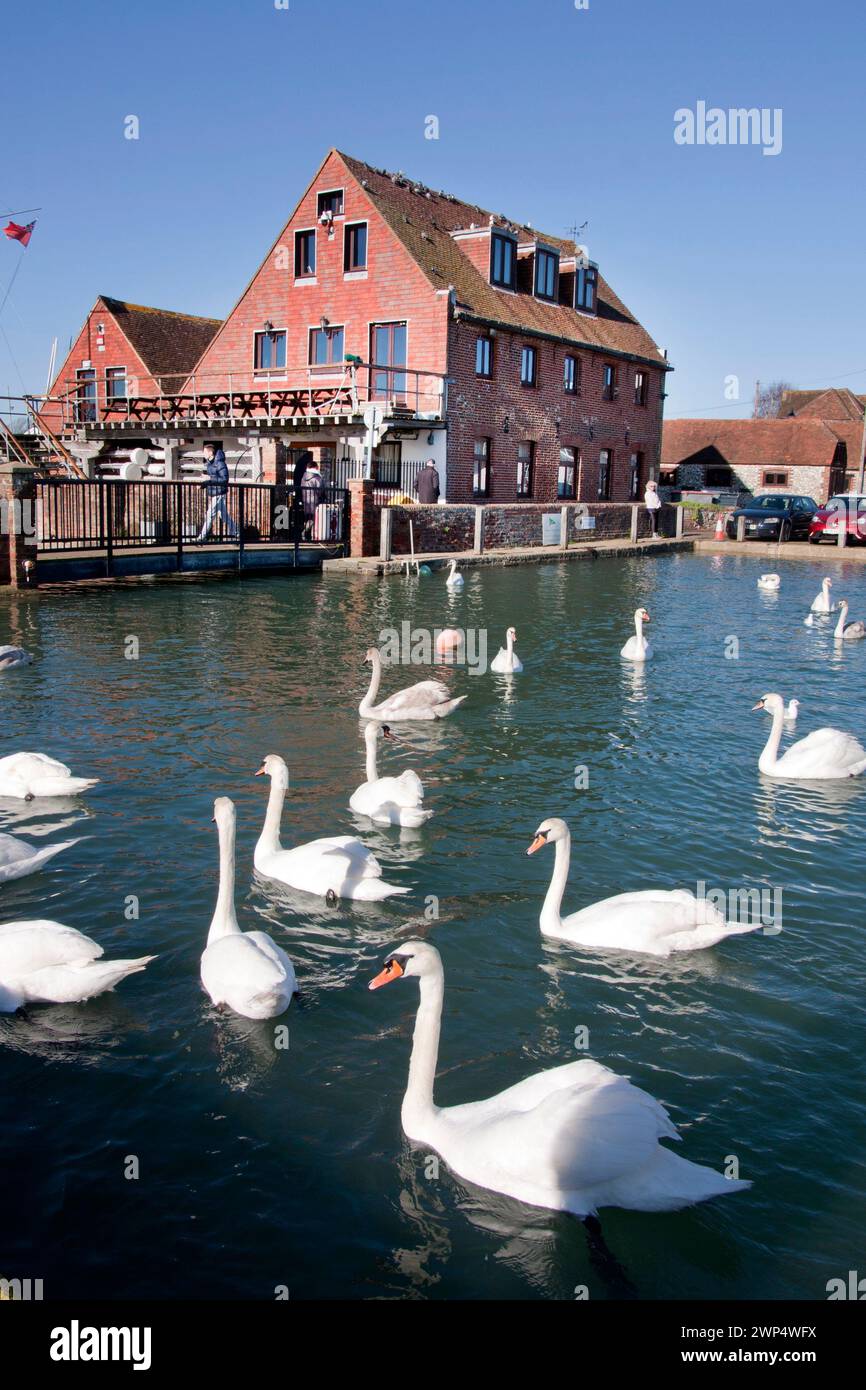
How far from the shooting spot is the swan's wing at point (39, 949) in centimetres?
595

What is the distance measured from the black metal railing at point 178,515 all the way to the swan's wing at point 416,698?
13.6 metres

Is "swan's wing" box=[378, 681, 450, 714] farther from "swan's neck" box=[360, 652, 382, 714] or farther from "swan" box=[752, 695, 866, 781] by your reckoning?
"swan" box=[752, 695, 866, 781]

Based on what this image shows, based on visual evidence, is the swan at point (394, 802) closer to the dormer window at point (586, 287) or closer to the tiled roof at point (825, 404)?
A: the dormer window at point (586, 287)

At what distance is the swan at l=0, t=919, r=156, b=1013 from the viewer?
19.5ft

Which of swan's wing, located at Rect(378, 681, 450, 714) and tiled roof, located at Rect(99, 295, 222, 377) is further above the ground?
tiled roof, located at Rect(99, 295, 222, 377)

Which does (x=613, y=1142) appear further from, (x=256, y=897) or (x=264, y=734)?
(x=264, y=734)

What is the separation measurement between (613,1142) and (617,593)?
2225cm

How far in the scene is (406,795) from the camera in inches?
351

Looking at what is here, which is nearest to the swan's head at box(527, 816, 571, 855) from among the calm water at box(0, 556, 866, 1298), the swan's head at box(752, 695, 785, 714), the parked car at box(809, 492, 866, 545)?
the calm water at box(0, 556, 866, 1298)

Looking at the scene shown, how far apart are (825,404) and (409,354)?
48507mm

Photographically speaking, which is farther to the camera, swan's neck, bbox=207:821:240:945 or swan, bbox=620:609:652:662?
swan, bbox=620:609:652:662

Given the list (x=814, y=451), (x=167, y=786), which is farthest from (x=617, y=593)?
(x=814, y=451)

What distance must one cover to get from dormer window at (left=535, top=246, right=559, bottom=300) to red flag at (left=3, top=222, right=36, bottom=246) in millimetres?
18819

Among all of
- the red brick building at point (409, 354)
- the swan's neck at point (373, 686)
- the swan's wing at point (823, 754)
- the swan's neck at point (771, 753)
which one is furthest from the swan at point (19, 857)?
the red brick building at point (409, 354)
